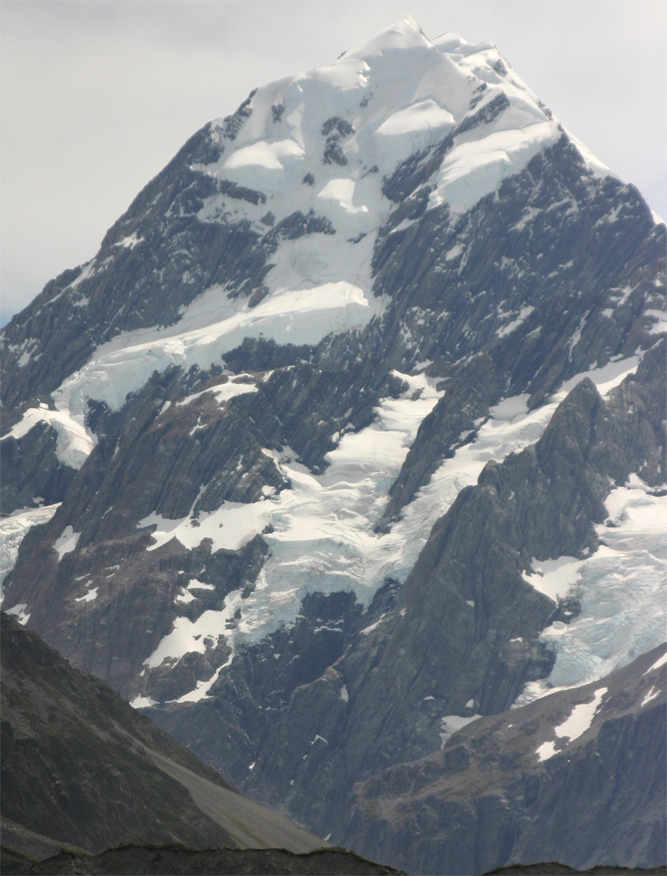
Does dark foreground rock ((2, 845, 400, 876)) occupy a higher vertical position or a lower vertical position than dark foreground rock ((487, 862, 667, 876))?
lower

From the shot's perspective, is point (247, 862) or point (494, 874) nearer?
point (494, 874)

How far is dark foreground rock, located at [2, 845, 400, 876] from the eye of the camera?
368 ft

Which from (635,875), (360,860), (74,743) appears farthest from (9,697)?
(635,875)

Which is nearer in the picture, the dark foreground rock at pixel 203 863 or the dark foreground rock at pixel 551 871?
the dark foreground rock at pixel 551 871

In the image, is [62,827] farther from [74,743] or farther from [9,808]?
[74,743]

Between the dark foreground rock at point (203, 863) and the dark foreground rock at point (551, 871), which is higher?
the dark foreground rock at point (551, 871)

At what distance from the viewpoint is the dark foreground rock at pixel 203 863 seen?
368 feet

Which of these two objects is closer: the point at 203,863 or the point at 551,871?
the point at 551,871

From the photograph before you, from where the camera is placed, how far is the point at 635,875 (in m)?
105

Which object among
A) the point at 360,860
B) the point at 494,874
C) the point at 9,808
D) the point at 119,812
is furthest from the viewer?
the point at 119,812

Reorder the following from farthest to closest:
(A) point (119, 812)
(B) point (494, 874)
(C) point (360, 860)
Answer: (A) point (119, 812) < (C) point (360, 860) < (B) point (494, 874)

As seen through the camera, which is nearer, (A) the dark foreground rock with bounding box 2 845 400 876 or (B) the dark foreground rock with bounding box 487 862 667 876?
(B) the dark foreground rock with bounding box 487 862 667 876

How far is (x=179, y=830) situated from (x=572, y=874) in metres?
101

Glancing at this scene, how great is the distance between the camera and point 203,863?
115562mm
